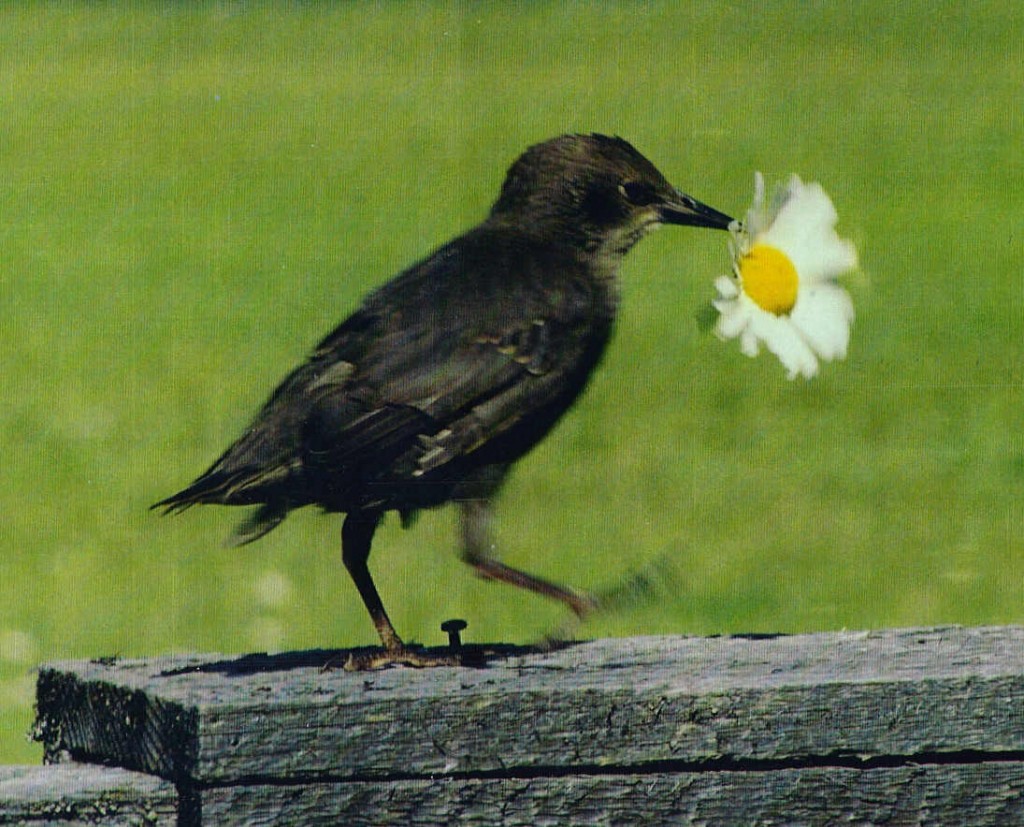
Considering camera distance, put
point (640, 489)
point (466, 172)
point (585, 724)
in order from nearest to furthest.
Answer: point (585, 724) < point (466, 172) < point (640, 489)

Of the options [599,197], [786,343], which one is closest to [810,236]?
[786,343]

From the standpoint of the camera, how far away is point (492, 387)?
280 cm

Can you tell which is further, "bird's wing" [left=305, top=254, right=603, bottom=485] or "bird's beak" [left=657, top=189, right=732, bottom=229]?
"bird's beak" [left=657, top=189, right=732, bottom=229]

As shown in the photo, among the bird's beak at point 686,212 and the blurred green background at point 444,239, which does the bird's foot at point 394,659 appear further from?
the bird's beak at point 686,212

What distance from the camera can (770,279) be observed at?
2754 millimetres

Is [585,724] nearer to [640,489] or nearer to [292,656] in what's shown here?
[292,656]

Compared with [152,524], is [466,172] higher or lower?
higher

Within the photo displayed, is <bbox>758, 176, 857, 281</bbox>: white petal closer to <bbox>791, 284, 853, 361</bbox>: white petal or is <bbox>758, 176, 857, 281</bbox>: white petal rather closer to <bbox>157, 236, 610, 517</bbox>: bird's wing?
<bbox>791, 284, 853, 361</bbox>: white petal

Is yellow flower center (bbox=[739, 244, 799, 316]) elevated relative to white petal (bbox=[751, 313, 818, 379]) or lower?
elevated

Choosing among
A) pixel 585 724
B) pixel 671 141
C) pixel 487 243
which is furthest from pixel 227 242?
pixel 585 724

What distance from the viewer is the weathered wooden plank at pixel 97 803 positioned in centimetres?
243

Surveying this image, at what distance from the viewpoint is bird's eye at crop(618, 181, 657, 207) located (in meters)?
3.03

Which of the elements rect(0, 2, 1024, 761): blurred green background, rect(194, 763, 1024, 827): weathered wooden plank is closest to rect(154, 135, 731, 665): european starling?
rect(0, 2, 1024, 761): blurred green background

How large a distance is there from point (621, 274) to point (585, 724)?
0.86 m
